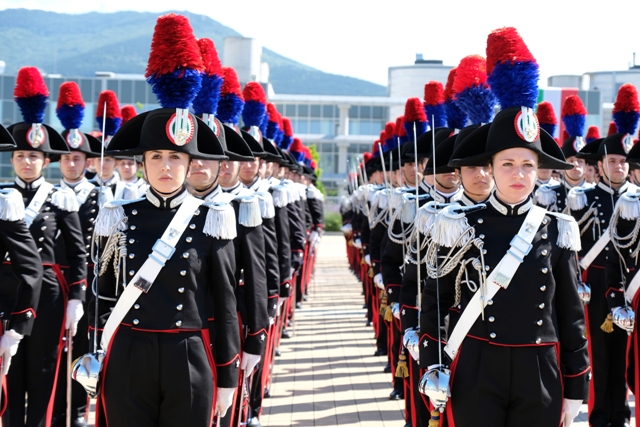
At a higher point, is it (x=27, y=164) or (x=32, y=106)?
(x=32, y=106)

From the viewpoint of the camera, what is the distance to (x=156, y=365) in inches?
177

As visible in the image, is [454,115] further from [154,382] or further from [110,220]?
[154,382]

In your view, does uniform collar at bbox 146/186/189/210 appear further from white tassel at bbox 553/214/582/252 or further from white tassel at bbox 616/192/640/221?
white tassel at bbox 616/192/640/221

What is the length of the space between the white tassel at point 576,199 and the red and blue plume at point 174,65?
16.2 ft

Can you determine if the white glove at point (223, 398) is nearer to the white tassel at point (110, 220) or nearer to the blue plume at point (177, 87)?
the white tassel at point (110, 220)

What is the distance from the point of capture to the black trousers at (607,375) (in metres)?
7.73

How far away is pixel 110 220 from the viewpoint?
4.78m

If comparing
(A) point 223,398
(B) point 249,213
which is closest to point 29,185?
(B) point 249,213

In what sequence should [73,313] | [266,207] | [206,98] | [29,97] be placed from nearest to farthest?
1. [206,98]
2. [266,207]
3. [73,313]
4. [29,97]

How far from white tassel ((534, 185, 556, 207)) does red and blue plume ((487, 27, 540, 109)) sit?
5.03m

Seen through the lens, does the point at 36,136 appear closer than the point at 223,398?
No

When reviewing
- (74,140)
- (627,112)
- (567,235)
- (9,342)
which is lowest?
(9,342)

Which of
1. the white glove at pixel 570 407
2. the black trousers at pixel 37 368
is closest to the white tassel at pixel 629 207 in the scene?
the white glove at pixel 570 407

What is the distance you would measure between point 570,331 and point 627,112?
5.51 metres
